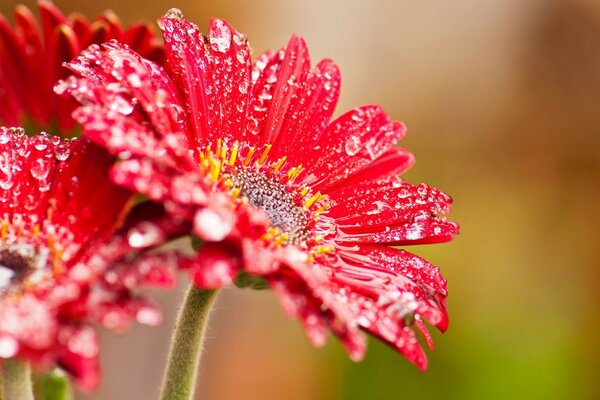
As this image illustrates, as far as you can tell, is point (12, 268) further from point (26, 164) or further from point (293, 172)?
point (293, 172)

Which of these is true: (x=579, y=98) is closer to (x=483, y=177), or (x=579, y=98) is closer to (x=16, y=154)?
(x=483, y=177)

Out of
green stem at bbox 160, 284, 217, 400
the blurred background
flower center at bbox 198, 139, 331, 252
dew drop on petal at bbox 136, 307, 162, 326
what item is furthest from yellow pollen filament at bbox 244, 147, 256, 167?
the blurred background

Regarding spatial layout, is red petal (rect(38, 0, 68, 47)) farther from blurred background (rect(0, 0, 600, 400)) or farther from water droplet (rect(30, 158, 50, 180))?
blurred background (rect(0, 0, 600, 400))

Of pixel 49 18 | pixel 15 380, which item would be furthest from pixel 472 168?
pixel 15 380

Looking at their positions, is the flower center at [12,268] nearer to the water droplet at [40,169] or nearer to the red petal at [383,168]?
the water droplet at [40,169]

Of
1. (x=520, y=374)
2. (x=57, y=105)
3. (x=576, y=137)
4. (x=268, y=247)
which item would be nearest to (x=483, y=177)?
(x=576, y=137)

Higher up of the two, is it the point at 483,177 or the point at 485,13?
the point at 485,13

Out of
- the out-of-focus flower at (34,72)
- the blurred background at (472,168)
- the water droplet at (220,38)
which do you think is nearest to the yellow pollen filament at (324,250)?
the water droplet at (220,38)
